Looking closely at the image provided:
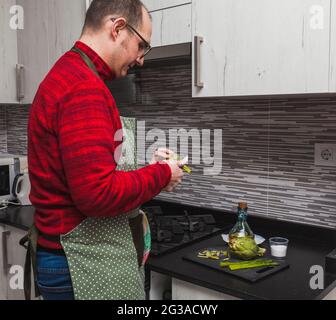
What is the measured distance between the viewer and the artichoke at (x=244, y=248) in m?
1.35

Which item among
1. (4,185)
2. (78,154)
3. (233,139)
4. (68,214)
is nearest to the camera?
(78,154)

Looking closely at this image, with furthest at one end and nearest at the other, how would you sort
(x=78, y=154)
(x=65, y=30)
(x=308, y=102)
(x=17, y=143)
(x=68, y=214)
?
(x=17, y=143), (x=65, y=30), (x=308, y=102), (x=68, y=214), (x=78, y=154)

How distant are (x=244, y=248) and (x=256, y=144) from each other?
22.5 inches

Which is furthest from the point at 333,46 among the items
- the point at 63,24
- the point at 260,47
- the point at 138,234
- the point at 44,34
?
the point at 44,34

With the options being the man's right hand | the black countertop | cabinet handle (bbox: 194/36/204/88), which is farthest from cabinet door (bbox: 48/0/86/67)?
the man's right hand

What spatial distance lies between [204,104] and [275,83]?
2.16 ft

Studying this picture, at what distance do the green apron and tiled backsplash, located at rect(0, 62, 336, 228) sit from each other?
78 centimetres

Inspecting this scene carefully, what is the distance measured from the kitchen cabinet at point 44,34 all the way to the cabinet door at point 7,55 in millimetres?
44

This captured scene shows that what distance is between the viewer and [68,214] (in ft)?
A: 3.39

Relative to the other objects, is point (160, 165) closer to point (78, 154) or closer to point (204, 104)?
point (78, 154)

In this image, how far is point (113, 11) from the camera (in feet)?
3.30
